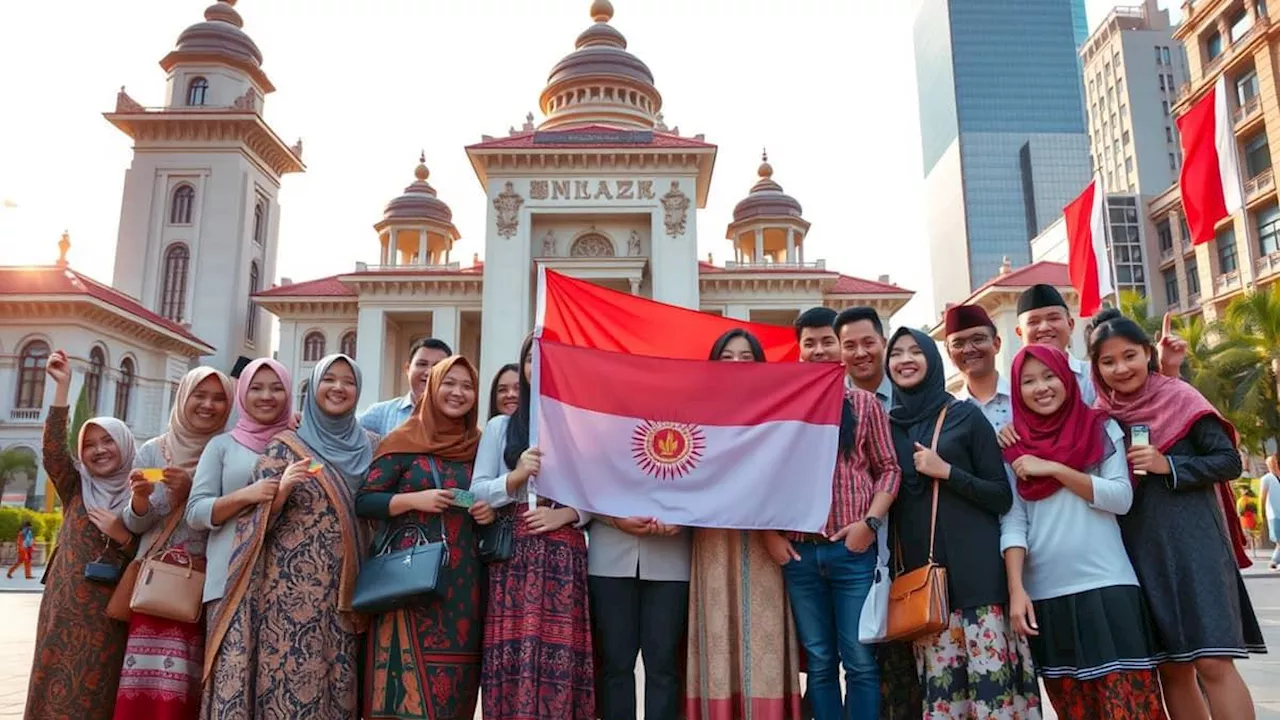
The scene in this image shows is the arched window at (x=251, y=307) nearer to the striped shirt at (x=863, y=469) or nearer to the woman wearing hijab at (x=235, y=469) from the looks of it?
the woman wearing hijab at (x=235, y=469)

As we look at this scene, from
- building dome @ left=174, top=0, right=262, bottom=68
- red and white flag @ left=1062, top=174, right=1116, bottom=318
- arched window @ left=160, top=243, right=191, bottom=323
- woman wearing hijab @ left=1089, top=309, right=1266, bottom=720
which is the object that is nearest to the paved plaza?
woman wearing hijab @ left=1089, top=309, right=1266, bottom=720

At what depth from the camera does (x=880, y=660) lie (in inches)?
143

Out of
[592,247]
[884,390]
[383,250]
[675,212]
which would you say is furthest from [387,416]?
[383,250]

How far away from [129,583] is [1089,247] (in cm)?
923

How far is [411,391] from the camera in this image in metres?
5.38

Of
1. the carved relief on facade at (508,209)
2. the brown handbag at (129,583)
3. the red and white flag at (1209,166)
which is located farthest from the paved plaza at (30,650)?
the carved relief on facade at (508,209)

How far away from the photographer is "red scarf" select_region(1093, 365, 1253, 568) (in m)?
3.37

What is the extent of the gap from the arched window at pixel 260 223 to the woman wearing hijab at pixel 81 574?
34991 mm

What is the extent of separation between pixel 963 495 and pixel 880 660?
87 centimetres

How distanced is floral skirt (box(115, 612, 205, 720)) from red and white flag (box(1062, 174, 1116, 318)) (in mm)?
8584

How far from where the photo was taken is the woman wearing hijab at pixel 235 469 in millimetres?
3477

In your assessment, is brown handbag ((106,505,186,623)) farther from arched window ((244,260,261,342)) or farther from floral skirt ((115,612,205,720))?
arched window ((244,260,261,342))

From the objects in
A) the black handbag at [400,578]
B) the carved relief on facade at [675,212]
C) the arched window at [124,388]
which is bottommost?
the black handbag at [400,578]

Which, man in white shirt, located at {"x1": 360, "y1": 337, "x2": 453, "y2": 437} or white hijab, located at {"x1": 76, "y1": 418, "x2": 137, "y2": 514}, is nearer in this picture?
white hijab, located at {"x1": 76, "y1": 418, "x2": 137, "y2": 514}
